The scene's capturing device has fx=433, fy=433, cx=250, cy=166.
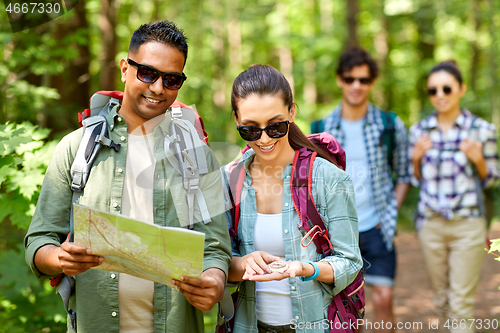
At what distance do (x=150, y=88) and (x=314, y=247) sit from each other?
1.18m

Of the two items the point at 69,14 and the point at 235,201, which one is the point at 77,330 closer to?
the point at 235,201

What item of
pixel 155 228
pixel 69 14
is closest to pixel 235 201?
pixel 155 228

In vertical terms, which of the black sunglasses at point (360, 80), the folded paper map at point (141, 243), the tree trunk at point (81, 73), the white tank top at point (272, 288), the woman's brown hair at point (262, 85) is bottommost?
the white tank top at point (272, 288)

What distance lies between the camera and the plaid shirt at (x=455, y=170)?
4.32 metres

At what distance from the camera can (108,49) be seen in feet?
24.5

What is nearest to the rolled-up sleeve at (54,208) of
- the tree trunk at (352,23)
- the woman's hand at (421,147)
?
the woman's hand at (421,147)

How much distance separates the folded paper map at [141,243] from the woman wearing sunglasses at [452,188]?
3.43 metres

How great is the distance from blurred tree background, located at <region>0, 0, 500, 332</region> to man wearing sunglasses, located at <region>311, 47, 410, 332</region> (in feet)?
6.74

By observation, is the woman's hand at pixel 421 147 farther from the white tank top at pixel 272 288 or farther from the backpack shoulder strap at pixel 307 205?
the white tank top at pixel 272 288

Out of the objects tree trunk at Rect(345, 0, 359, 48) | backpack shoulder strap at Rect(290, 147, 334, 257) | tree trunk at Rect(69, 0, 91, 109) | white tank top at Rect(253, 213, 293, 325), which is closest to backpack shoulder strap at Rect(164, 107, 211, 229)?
white tank top at Rect(253, 213, 293, 325)

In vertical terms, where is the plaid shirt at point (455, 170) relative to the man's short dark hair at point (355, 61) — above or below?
below

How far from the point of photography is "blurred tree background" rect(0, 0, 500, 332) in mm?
3850

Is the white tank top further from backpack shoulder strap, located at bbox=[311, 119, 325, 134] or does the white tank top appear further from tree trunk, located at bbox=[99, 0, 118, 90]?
tree trunk, located at bbox=[99, 0, 118, 90]

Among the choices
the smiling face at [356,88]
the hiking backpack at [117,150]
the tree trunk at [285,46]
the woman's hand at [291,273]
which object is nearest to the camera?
the woman's hand at [291,273]
